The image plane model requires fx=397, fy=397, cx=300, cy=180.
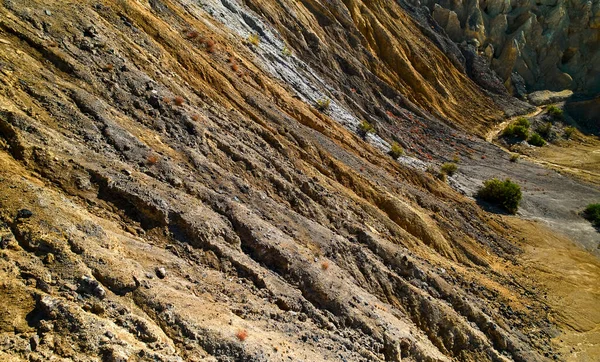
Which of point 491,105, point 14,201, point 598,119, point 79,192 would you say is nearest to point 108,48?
point 79,192

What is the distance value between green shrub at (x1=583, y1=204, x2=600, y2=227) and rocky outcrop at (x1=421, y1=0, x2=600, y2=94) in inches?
1031

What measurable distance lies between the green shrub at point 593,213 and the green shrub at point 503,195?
5.61 meters

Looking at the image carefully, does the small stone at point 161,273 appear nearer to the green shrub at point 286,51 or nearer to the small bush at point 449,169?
the green shrub at point 286,51

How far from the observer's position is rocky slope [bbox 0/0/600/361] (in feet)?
22.6

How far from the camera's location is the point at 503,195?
24.3 m

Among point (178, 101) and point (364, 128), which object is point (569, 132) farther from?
point (178, 101)

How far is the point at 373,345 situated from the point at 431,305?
3.77 m

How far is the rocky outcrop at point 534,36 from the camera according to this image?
49.2 meters

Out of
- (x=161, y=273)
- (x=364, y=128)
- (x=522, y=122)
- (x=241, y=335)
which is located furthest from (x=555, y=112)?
(x=161, y=273)

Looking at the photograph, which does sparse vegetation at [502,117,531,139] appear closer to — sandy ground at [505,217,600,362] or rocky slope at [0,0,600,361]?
sandy ground at [505,217,600,362]

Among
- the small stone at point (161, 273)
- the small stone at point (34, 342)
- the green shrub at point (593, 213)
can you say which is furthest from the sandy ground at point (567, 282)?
the small stone at point (34, 342)

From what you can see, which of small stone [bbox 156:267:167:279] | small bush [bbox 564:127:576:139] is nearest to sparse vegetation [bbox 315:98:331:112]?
small stone [bbox 156:267:167:279]

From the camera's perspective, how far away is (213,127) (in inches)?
547

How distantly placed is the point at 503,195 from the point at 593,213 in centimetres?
711
